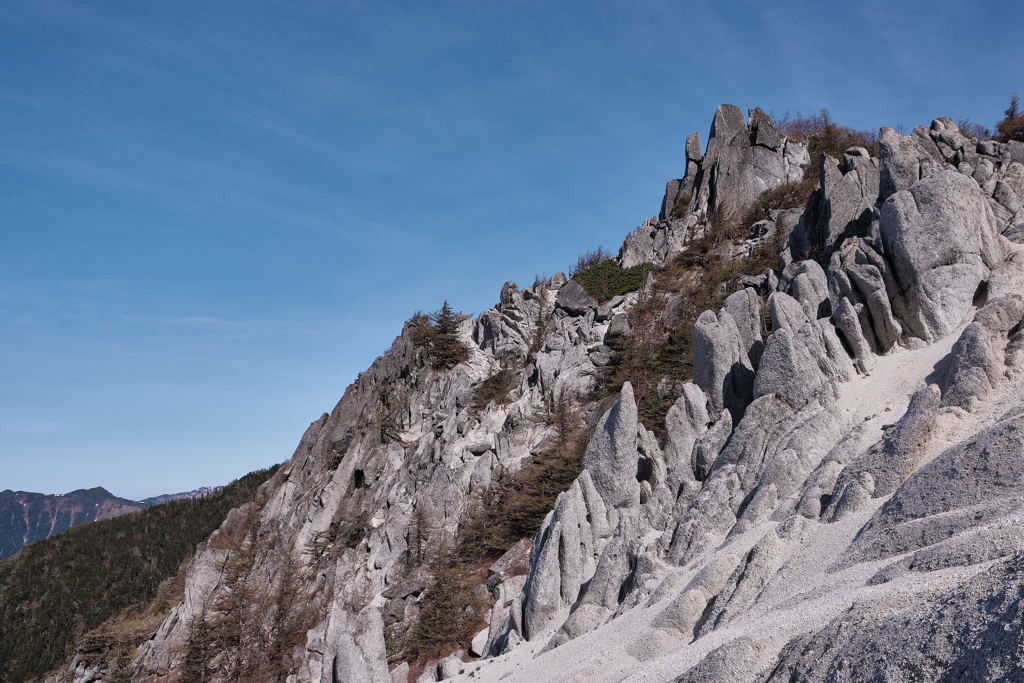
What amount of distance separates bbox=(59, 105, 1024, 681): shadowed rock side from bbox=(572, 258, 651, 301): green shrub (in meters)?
7.86

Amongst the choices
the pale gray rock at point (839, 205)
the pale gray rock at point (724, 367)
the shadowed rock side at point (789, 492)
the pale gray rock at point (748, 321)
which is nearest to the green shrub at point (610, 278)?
the shadowed rock side at point (789, 492)

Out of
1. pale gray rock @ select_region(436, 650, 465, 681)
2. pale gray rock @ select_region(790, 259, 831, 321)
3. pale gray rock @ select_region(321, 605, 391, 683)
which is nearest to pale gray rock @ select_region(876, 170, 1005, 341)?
pale gray rock @ select_region(790, 259, 831, 321)

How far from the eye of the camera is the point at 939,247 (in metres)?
20.9

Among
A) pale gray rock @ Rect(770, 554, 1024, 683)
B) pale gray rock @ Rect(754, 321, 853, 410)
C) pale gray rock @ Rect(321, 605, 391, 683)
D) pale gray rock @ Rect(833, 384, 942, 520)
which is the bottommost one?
pale gray rock @ Rect(321, 605, 391, 683)

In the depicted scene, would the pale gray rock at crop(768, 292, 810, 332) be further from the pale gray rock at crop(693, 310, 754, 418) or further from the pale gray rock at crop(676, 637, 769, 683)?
the pale gray rock at crop(676, 637, 769, 683)

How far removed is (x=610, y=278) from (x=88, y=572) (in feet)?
254

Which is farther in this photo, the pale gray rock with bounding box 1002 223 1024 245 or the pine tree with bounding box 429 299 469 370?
the pine tree with bounding box 429 299 469 370

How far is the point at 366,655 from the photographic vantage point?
61.8ft

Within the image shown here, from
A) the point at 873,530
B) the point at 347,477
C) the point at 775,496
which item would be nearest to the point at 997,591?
the point at 873,530

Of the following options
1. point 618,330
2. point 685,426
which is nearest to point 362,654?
point 685,426

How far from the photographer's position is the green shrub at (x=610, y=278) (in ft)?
170

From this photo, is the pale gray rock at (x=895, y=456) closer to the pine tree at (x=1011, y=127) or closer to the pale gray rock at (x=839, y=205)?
the pale gray rock at (x=839, y=205)

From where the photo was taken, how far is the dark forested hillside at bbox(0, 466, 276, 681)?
76375mm

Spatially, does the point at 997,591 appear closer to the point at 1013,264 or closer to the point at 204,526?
the point at 1013,264
